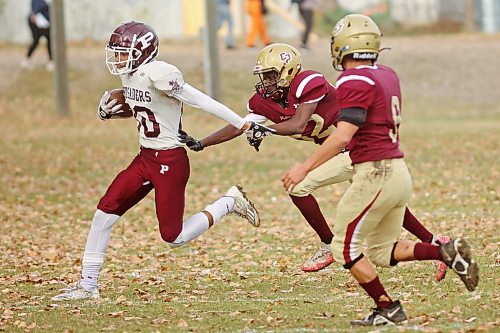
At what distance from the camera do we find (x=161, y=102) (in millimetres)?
8648

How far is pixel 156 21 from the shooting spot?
34969mm

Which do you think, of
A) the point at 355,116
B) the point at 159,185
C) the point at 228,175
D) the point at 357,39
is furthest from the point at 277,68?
the point at 228,175

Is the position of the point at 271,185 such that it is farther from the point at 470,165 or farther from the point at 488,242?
the point at 488,242

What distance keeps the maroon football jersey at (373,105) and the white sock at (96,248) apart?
90.9 inches

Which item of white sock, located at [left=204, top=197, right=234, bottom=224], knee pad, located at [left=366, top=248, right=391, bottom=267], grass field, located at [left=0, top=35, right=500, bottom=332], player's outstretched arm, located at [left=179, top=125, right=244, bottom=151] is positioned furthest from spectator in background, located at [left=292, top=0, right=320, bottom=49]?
knee pad, located at [left=366, top=248, right=391, bottom=267]

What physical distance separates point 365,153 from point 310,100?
1830 millimetres

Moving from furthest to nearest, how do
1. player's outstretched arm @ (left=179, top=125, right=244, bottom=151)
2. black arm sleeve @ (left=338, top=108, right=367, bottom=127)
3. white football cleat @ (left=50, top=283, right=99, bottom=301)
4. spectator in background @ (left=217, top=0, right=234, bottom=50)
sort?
spectator in background @ (left=217, top=0, right=234, bottom=50)
player's outstretched arm @ (left=179, top=125, right=244, bottom=151)
white football cleat @ (left=50, top=283, right=99, bottom=301)
black arm sleeve @ (left=338, top=108, right=367, bottom=127)

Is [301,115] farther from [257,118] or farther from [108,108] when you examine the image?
[108,108]

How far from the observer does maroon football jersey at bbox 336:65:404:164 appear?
7074 mm

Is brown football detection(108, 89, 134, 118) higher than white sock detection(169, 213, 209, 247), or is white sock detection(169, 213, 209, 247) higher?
brown football detection(108, 89, 134, 118)

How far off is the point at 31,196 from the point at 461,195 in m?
5.60

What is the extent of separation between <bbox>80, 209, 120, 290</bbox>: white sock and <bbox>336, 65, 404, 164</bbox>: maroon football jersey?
90.9 inches

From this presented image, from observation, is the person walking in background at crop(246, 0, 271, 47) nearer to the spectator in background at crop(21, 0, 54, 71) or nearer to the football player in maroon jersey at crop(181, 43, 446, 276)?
the spectator in background at crop(21, 0, 54, 71)

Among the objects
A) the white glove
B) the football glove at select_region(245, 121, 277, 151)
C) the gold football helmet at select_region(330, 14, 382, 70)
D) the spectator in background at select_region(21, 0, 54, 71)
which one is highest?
the gold football helmet at select_region(330, 14, 382, 70)
